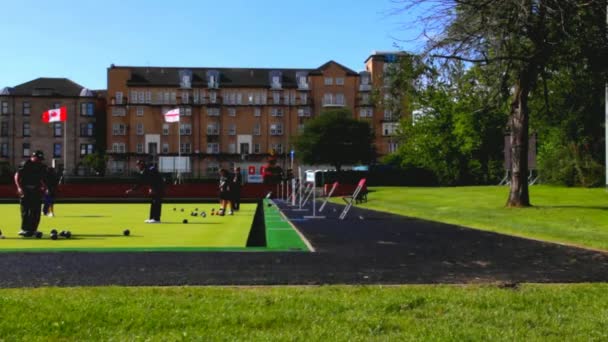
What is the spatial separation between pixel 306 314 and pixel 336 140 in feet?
301

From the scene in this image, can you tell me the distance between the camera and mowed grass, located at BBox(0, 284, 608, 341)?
5.30 meters

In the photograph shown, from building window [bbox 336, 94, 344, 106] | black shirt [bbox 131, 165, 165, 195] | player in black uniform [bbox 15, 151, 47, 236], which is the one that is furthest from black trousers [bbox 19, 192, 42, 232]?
building window [bbox 336, 94, 344, 106]

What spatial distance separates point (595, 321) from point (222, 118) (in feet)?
348

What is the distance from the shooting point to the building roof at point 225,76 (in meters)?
109

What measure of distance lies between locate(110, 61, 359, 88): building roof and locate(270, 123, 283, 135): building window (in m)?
6.60

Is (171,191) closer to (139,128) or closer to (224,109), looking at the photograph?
(139,128)

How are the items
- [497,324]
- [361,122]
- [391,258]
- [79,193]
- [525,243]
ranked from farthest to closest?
[361,122] < [79,193] < [525,243] < [391,258] < [497,324]

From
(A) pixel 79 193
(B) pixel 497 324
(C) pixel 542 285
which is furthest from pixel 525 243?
(A) pixel 79 193

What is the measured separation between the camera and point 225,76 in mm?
112000

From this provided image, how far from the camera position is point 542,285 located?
25.9 feet

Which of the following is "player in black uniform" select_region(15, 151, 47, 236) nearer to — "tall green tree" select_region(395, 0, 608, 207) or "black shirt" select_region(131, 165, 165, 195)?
"black shirt" select_region(131, 165, 165, 195)

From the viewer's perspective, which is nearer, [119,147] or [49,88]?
[119,147]

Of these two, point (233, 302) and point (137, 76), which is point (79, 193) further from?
point (137, 76)


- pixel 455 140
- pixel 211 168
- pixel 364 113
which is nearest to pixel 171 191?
pixel 455 140
